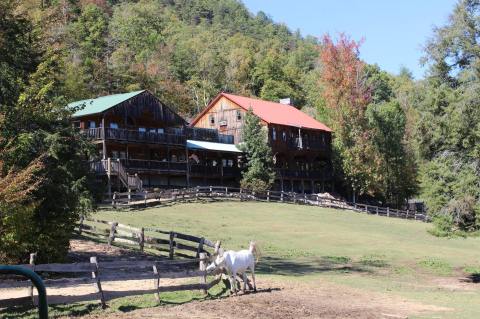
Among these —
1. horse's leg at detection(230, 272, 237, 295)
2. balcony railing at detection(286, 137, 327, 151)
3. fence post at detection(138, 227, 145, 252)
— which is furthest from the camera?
balcony railing at detection(286, 137, 327, 151)

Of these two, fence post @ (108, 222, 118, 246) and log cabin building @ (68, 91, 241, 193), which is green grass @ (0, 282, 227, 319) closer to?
fence post @ (108, 222, 118, 246)

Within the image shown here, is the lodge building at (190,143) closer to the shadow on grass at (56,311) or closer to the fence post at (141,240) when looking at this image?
the fence post at (141,240)

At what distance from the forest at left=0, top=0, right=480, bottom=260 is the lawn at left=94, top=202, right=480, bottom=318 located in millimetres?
3289

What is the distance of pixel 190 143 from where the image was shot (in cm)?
6031

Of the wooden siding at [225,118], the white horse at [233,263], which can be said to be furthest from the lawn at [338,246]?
the wooden siding at [225,118]

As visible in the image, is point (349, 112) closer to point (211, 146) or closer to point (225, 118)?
point (225, 118)

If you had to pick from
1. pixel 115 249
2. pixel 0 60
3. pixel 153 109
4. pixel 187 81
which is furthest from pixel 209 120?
pixel 0 60

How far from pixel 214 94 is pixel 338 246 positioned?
74429 mm

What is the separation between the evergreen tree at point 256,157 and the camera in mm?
58713

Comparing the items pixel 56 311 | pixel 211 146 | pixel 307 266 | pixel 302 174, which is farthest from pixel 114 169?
pixel 56 311

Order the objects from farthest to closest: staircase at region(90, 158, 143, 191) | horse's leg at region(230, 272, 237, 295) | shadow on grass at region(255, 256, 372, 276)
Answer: staircase at region(90, 158, 143, 191), shadow on grass at region(255, 256, 372, 276), horse's leg at region(230, 272, 237, 295)

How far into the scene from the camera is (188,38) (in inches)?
5753

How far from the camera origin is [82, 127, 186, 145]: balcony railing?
164 ft

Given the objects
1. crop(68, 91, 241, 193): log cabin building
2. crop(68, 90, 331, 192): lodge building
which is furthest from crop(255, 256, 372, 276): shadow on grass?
Result: crop(68, 91, 241, 193): log cabin building
